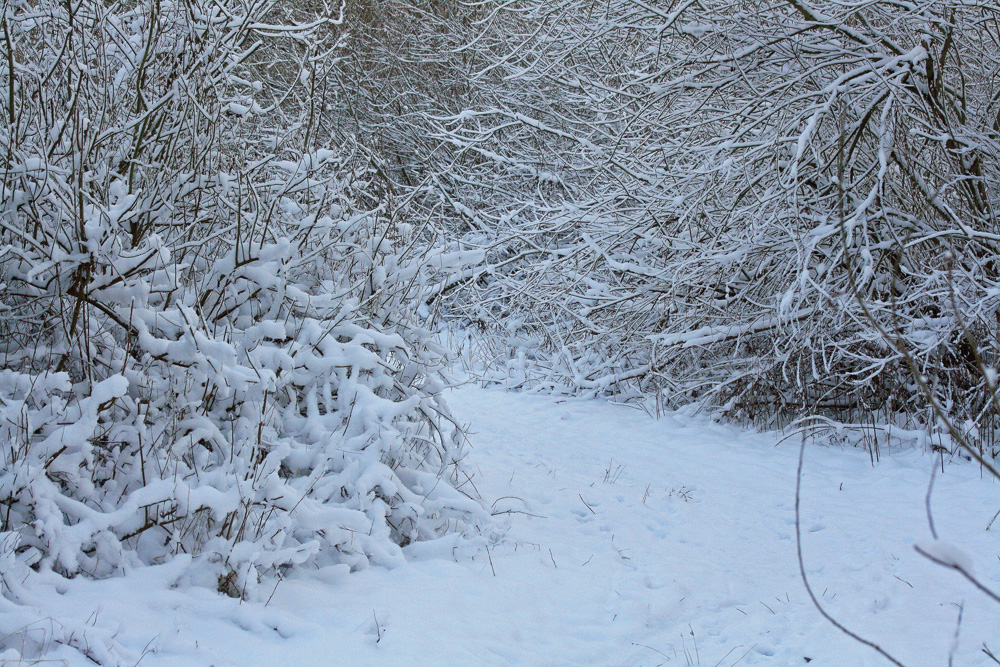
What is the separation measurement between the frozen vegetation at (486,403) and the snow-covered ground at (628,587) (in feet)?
0.06

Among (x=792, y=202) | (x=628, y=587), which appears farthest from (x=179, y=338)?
(x=792, y=202)

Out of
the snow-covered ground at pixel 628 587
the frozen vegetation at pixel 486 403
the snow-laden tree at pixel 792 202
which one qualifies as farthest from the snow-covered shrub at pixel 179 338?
the snow-laden tree at pixel 792 202

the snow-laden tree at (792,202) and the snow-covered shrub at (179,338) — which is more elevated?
the snow-laden tree at (792,202)

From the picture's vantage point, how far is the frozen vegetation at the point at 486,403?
10.2ft

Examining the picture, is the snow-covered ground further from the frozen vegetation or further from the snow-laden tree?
the snow-laden tree

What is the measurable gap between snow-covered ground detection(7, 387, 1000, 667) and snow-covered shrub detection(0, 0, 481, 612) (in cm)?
24

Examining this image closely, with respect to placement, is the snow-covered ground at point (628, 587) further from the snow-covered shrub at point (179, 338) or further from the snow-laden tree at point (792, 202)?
the snow-laden tree at point (792, 202)

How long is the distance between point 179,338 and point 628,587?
7.62 ft

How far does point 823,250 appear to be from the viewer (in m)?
6.72

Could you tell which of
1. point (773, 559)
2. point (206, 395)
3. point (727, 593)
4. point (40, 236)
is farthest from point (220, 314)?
point (773, 559)

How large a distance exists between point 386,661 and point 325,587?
0.66 m

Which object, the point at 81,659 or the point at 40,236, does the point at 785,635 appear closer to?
the point at 81,659

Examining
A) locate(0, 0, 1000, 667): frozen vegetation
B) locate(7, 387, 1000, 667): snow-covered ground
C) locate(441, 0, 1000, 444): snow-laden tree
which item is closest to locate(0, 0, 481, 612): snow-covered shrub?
locate(0, 0, 1000, 667): frozen vegetation

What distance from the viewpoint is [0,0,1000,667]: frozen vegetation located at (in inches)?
123
